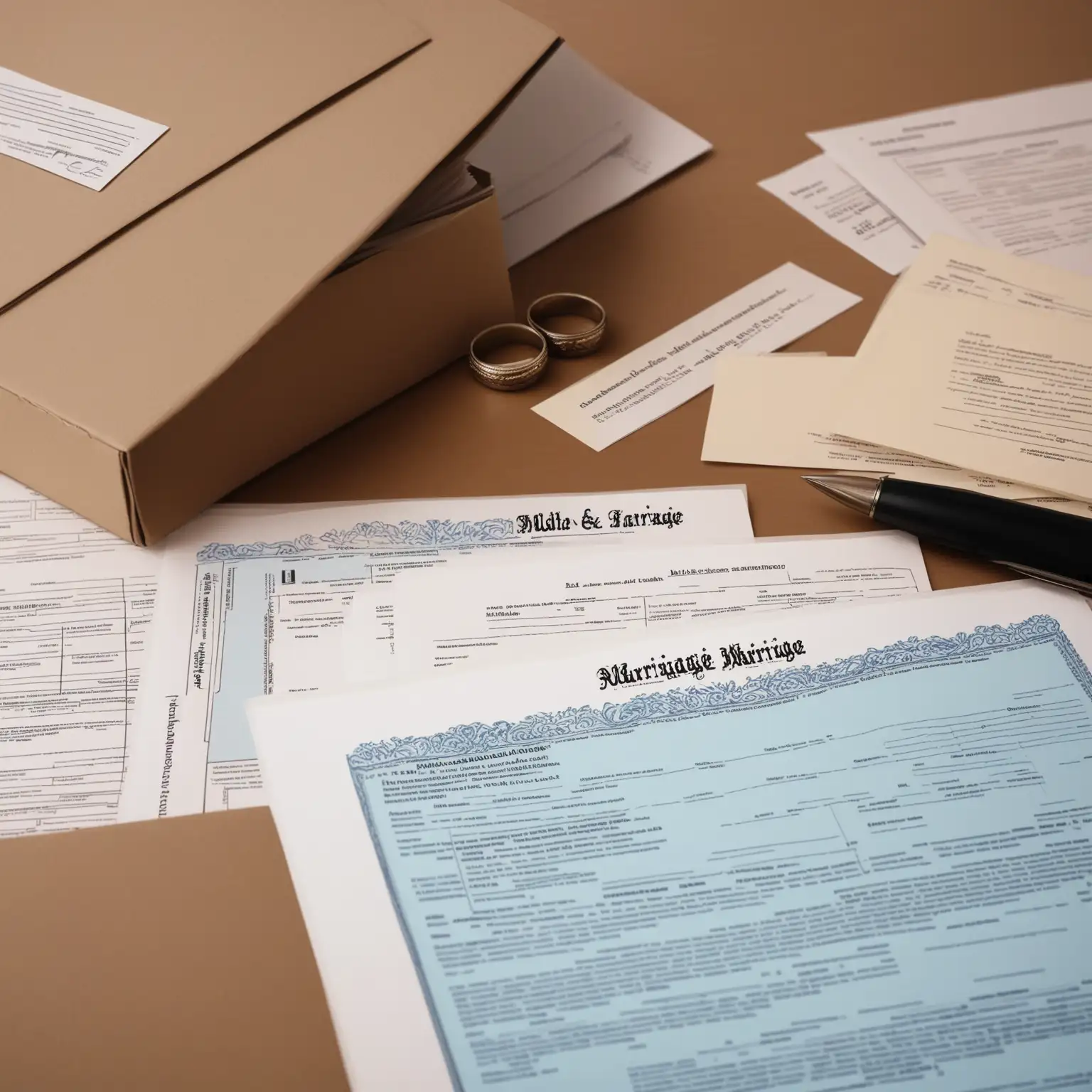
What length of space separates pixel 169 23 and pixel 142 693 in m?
0.43

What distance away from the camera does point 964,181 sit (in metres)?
0.85

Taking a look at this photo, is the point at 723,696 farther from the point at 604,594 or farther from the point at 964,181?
the point at 964,181

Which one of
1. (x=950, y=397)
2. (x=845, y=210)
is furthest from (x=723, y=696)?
(x=845, y=210)

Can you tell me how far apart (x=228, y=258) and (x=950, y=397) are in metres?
0.42

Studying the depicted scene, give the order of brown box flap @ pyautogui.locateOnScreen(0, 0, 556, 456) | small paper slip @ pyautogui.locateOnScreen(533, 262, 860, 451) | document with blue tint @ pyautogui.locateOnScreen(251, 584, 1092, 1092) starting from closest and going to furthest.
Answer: document with blue tint @ pyautogui.locateOnScreen(251, 584, 1092, 1092), brown box flap @ pyautogui.locateOnScreen(0, 0, 556, 456), small paper slip @ pyautogui.locateOnScreen(533, 262, 860, 451)

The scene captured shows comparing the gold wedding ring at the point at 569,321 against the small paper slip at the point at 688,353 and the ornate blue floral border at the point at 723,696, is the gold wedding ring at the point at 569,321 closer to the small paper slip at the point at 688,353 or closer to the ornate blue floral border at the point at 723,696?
the small paper slip at the point at 688,353

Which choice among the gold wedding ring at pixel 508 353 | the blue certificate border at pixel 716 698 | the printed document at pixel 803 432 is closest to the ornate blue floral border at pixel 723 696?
the blue certificate border at pixel 716 698

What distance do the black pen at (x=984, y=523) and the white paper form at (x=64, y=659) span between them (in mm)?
374

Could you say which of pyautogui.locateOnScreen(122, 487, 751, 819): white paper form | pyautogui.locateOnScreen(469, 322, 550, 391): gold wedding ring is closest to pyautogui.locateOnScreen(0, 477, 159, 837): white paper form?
pyautogui.locateOnScreen(122, 487, 751, 819): white paper form

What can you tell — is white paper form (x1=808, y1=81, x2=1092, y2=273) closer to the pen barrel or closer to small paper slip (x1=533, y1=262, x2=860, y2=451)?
small paper slip (x1=533, y1=262, x2=860, y2=451)

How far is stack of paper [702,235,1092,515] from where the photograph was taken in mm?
654

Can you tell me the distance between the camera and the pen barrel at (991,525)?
59 centimetres

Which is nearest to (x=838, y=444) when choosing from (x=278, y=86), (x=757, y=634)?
(x=757, y=634)

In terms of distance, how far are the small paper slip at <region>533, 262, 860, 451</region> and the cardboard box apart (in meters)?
0.08
